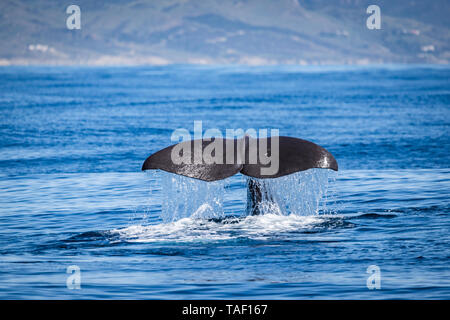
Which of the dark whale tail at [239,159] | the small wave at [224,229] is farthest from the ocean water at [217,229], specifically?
the dark whale tail at [239,159]

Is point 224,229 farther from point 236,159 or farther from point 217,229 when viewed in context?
point 236,159

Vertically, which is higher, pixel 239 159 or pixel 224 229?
pixel 239 159

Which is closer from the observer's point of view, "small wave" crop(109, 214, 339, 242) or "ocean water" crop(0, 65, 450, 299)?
"ocean water" crop(0, 65, 450, 299)

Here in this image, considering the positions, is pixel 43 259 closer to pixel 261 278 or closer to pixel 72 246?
pixel 72 246

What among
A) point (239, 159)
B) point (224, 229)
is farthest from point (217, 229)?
point (239, 159)

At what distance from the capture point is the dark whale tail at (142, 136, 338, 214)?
29.9 ft

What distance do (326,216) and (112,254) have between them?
3.97 metres

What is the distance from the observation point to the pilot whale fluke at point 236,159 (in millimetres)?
9117

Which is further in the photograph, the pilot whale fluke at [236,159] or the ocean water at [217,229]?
the pilot whale fluke at [236,159]

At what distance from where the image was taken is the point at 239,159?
30.6ft

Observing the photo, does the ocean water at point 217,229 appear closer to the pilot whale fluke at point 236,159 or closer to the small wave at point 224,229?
the small wave at point 224,229

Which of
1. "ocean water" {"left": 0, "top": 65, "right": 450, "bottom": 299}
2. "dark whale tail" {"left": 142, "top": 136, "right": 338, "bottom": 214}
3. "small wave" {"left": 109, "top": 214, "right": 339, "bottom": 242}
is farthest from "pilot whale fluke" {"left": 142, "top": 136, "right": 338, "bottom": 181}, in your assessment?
"small wave" {"left": 109, "top": 214, "right": 339, "bottom": 242}

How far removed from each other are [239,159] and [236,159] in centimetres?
4

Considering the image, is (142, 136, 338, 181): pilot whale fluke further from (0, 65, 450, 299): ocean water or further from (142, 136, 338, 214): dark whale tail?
(0, 65, 450, 299): ocean water
